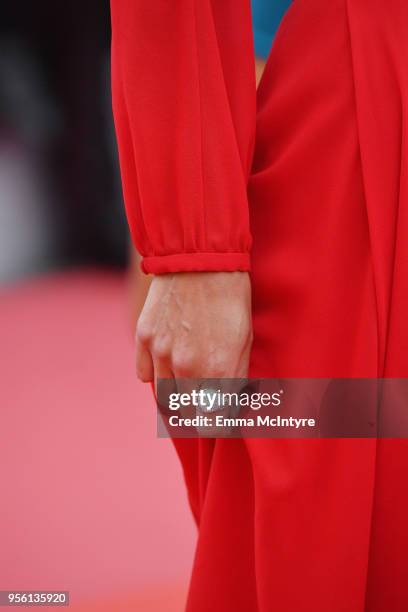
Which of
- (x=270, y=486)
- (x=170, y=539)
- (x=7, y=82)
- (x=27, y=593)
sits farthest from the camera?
(x=7, y=82)

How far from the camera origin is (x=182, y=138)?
0.49m

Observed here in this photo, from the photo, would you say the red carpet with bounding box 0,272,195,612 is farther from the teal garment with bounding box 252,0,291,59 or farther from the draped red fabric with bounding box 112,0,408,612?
the teal garment with bounding box 252,0,291,59

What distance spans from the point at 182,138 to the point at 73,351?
7.88 feet

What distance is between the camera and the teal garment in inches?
23.9

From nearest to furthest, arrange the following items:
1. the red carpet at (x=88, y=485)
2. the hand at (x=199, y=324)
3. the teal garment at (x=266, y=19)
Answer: the hand at (x=199, y=324)
the teal garment at (x=266, y=19)
the red carpet at (x=88, y=485)

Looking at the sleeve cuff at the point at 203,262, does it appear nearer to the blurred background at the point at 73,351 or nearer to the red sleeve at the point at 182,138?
the red sleeve at the point at 182,138

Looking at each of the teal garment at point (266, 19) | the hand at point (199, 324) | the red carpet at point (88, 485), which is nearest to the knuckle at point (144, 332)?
the hand at point (199, 324)

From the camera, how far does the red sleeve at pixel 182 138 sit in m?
0.49

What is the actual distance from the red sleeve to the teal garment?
0.45 feet

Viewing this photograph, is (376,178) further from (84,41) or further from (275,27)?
(84,41)

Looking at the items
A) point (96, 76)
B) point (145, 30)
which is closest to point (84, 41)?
point (96, 76)

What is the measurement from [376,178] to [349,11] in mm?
139

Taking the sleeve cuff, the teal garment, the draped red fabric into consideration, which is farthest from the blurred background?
the sleeve cuff

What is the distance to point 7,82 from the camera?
4.48 m
